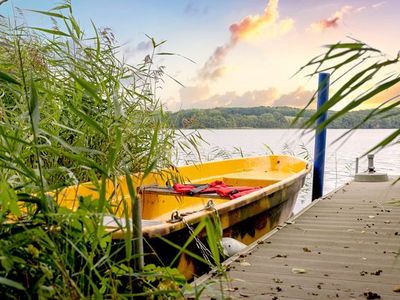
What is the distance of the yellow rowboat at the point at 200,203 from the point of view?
2.63m

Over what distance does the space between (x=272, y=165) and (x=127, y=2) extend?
2797mm

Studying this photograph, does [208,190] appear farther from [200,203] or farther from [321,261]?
[321,261]

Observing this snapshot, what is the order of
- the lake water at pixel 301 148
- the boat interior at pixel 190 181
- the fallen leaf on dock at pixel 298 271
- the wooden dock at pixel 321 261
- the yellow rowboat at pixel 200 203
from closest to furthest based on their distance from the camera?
the lake water at pixel 301 148, the wooden dock at pixel 321 261, the yellow rowboat at pixel 200 203, the fallen leaf on dock at pixel 298 271, the boat interior at pixel 190 181

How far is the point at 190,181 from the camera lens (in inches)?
198

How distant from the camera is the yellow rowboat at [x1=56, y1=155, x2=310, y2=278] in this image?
2627 mm

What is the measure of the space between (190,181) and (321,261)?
213cm

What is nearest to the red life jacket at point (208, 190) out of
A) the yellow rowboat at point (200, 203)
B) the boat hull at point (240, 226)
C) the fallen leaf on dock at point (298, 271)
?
the yellow rowboat at point (200, 203)

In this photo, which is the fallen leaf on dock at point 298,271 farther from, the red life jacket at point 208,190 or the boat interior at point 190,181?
the red life jacket at point 208,190

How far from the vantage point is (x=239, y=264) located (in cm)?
295

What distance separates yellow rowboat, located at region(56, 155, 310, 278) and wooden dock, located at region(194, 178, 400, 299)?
0.19m

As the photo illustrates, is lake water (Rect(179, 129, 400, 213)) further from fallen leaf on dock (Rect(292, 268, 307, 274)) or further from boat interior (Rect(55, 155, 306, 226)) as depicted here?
fallen leaf on dock (Rect(292, 268, 307, 274))

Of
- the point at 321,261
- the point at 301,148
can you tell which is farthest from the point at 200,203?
the point at 301,148

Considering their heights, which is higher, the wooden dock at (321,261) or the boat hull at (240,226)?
the boat hull at (240,226)

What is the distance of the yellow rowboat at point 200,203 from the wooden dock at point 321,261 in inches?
7.6
